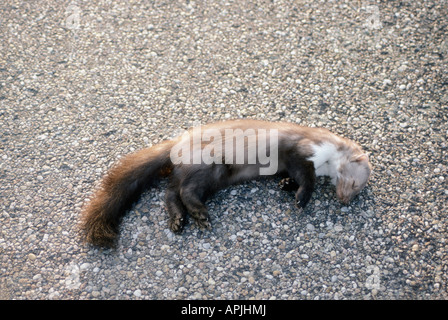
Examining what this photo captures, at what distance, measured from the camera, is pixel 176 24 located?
5508 mm

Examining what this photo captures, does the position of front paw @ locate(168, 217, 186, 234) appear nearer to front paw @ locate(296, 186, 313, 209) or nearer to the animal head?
front paw @ locate(296, 186, 313, 209)

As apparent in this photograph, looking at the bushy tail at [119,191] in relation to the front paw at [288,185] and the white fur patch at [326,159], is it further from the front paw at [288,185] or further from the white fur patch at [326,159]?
the white fur patch at [326,159]

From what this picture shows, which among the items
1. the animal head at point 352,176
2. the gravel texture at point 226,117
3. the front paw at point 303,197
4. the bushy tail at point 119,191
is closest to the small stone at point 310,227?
the gravel texture at point 226,117

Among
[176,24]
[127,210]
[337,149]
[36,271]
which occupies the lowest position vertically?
[36,271]

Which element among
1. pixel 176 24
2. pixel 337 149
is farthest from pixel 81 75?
pixel 337 149

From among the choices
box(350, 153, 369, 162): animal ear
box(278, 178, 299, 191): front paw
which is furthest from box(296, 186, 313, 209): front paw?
box(350, 153, 369, 162): animal ear

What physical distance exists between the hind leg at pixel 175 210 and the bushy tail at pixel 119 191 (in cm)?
21

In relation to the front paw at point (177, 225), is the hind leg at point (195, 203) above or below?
above

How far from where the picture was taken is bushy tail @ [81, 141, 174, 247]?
346 cm

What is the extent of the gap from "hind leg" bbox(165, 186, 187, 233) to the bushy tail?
213mm

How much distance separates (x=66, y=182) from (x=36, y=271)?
862 mm

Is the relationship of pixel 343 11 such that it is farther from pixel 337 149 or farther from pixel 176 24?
pixel 337 149

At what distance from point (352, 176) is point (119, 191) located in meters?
1.89

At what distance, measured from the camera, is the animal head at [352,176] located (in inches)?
148
